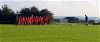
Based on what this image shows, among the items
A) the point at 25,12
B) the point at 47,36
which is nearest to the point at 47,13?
the point at 25,12

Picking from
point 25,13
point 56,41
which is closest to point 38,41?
point 56,41

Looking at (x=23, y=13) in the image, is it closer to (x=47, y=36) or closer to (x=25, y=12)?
(x=25, y=12)

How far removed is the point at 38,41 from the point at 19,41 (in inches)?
42.8

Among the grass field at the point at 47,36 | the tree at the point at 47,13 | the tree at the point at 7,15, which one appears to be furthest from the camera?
the tree at the point at 47,13

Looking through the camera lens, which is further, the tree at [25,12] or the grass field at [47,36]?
the tree at [25,12]

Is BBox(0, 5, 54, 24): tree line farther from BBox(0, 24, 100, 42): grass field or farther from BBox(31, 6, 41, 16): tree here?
BBox(0, 24, 100, 42): grass field

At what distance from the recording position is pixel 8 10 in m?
99.2

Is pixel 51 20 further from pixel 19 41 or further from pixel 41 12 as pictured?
pixel 19 41

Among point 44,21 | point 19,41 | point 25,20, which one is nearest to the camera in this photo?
point 19,41

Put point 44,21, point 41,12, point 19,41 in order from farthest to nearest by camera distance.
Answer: point 41,12 < point 44,21 < point 19,41

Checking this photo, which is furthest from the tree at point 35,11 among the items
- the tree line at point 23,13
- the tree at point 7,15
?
the tree at point 7,15

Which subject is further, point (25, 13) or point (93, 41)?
point (25, 13)

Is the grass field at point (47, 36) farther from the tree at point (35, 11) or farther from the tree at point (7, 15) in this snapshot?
the tree at point (35, 11)

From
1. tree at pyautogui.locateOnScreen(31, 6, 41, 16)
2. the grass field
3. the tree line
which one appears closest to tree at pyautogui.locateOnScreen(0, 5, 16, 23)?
the tree line
